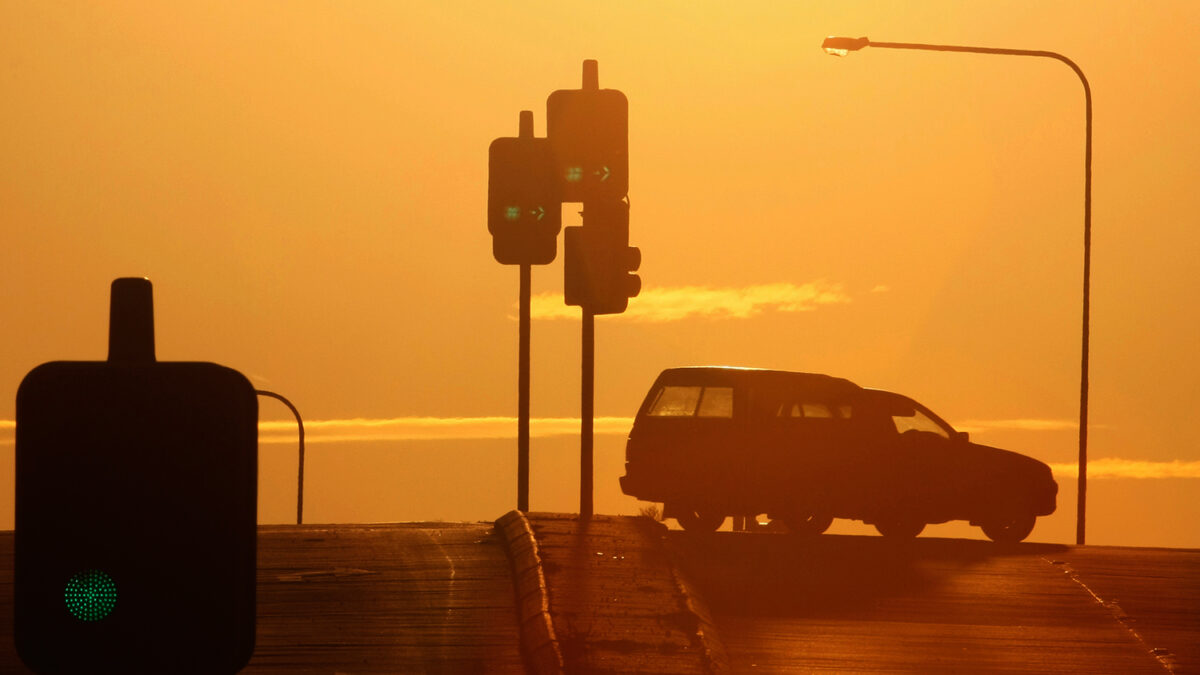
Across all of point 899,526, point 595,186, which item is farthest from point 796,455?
point 595,186

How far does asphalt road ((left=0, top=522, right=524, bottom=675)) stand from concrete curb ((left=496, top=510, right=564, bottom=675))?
0.33 ft

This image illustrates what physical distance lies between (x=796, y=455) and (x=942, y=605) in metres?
8.43

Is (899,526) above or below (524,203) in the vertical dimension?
below

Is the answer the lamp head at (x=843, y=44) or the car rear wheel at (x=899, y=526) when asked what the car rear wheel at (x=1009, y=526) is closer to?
the car rear wheel at (x=899, y=526)

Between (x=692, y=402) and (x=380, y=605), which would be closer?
(x=380, y=605)

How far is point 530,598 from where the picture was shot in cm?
1234

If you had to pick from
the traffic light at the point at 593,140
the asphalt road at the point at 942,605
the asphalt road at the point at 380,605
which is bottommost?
the asphalt road at the point at 942,605

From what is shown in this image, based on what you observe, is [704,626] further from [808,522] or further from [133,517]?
[808,522]

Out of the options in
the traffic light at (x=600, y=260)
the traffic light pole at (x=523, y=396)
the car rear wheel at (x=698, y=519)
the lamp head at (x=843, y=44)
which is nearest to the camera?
the traffic light at (x=600, y=260)

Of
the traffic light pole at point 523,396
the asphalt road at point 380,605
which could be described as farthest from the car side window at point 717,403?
the asphalt road at point 380,605

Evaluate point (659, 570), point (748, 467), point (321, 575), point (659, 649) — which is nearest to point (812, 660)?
point (659, 649)

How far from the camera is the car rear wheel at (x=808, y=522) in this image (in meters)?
22.2

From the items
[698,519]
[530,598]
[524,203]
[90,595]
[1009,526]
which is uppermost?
[524,203]

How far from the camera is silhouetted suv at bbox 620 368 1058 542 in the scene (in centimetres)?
2194
